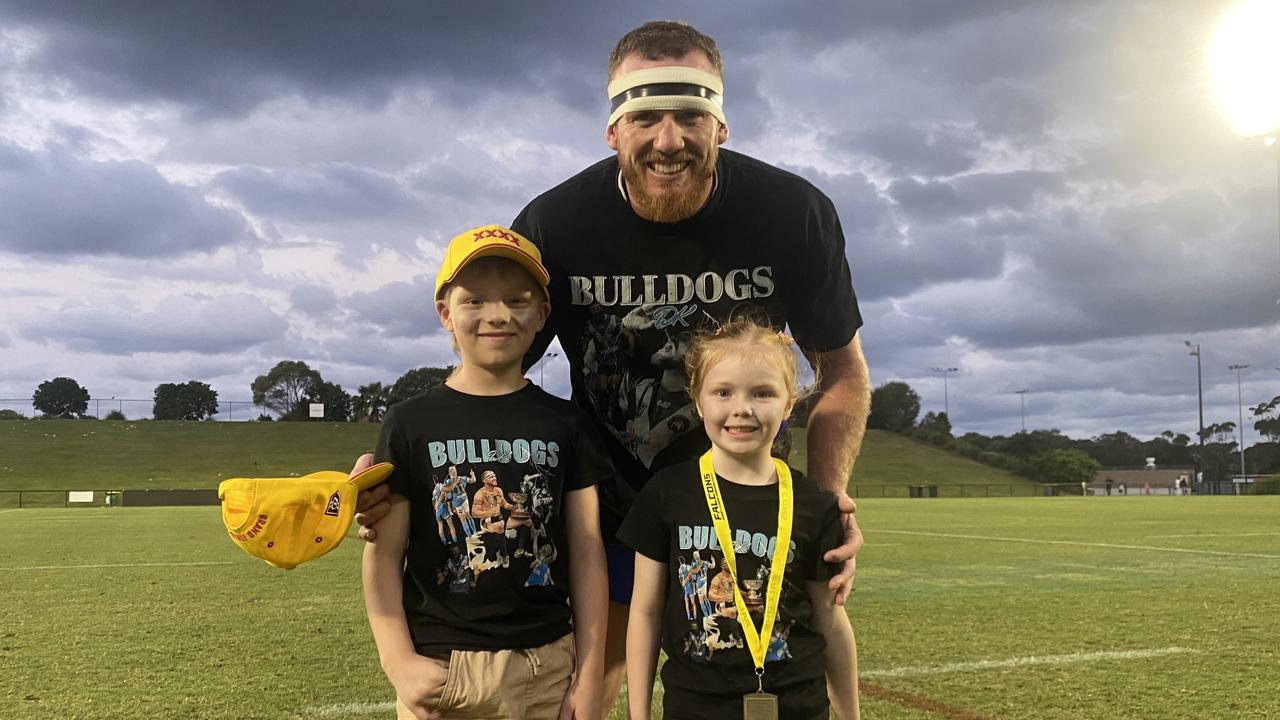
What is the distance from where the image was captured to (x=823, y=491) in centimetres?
268

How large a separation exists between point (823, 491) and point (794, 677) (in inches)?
19.5

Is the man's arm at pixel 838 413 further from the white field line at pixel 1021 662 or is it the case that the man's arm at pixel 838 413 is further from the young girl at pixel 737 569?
the white field line at pixel 1021 662

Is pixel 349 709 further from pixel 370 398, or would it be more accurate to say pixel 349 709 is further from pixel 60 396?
pixel 60 396

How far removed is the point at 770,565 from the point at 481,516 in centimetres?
77

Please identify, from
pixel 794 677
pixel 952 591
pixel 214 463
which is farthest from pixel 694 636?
pixel 214 463

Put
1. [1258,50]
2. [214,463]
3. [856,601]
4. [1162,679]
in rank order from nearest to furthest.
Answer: [1162,679] < [856,601] < [1258,50] < [214,463]

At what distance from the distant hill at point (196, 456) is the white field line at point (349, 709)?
47.7 metres

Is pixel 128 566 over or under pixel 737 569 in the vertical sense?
under

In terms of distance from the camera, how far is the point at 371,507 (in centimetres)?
257

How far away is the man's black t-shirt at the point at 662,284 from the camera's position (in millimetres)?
3061

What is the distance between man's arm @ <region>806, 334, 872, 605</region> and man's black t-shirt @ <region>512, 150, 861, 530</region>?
11cm

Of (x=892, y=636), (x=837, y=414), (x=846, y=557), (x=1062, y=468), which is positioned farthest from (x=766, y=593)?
(x=1062, y=468)

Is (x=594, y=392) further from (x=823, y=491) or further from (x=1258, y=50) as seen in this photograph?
(x=1258, y=50)

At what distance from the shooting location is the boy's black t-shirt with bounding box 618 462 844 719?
8.29 ft
